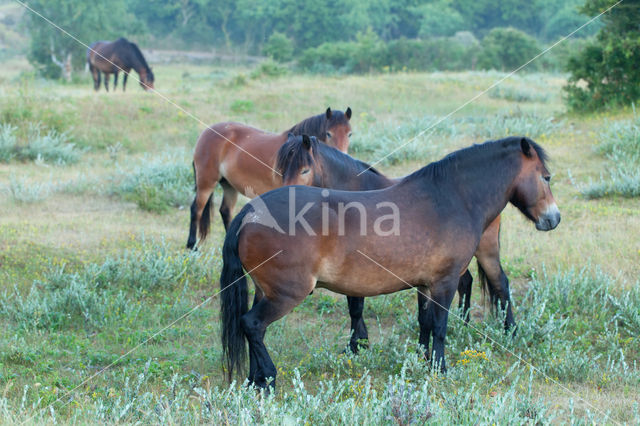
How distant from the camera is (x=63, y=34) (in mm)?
28312

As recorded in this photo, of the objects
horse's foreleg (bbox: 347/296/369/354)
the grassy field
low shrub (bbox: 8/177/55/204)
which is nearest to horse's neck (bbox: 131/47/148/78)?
the grassy field

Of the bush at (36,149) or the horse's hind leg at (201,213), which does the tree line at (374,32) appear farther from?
the bush at (36,149)

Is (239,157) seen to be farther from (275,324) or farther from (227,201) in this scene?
(275,324)

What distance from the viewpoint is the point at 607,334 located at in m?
5.47

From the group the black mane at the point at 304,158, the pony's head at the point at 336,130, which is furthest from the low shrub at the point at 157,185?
the black mane at the point at 304,158

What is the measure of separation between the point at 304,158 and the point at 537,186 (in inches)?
78.7

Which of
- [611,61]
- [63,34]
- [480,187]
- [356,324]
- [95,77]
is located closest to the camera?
[480,187]

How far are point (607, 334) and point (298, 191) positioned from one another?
3.18 meters

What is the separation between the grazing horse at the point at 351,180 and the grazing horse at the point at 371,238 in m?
0.75

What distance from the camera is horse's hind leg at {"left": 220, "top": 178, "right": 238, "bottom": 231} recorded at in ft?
29.0

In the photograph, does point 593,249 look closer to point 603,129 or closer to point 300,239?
point 300,239

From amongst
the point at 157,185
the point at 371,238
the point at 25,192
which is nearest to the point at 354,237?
the point at 371,238

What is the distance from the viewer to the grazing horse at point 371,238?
429cm

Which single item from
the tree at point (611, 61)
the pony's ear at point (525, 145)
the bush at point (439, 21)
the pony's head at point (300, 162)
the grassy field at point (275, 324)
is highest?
the bush at point (439, 21)
